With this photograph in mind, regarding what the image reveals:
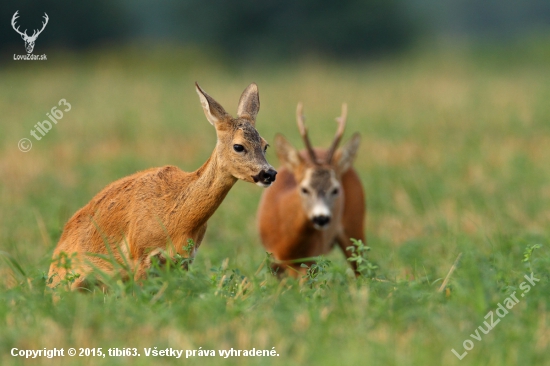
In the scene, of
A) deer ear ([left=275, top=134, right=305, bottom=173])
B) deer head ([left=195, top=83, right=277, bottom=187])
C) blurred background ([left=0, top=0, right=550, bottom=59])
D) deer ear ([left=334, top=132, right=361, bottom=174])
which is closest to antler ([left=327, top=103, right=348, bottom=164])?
deer ear ([left=334, top=132, right=361, bottom=174])

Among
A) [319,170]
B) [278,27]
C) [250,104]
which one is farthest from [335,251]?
[278,27]

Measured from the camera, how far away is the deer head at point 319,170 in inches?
318

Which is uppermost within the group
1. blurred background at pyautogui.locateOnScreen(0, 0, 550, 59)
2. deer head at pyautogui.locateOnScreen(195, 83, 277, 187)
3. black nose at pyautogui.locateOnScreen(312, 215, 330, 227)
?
blurred background at pyautogui.locateOnScreen(0, 0, 550, 59)

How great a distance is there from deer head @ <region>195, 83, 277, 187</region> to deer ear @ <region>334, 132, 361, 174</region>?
281cm

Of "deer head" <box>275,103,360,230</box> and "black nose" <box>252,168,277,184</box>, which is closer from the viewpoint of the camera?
"black nose" <box>252,168,277,184</box>

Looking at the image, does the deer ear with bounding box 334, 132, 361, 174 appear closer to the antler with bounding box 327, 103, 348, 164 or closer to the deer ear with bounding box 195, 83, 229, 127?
the antler with bounding box 327, 103, 348, 164

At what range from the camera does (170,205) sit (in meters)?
6.02

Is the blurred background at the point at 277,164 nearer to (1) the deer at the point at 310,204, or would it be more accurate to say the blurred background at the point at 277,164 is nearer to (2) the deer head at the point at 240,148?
(1) the deer at the point at 310,204

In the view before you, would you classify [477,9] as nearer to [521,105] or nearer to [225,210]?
[521,105]

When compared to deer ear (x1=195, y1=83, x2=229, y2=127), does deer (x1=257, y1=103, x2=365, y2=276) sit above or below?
below

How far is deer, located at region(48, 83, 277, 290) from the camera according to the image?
228 inches

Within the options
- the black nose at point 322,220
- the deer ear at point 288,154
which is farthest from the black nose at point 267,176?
the deer ear at point 288,154

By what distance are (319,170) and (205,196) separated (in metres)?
2.67

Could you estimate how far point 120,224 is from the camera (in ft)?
20.1
